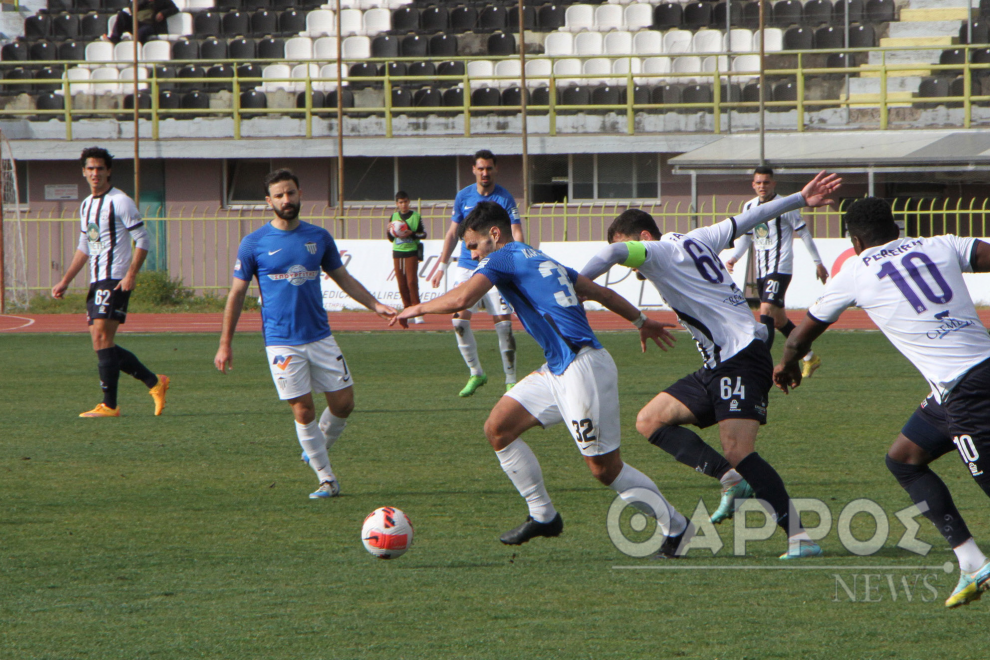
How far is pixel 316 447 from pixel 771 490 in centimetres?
277

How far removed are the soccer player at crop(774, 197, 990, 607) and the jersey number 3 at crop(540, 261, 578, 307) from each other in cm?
109

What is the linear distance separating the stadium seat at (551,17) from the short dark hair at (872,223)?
79.7 feet

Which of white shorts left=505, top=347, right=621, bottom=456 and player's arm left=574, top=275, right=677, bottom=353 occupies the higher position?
player's arm left=574, top=275, right=677, bottom=353

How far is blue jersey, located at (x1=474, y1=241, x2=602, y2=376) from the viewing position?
530cm

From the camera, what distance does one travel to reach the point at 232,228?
2542 centimetres

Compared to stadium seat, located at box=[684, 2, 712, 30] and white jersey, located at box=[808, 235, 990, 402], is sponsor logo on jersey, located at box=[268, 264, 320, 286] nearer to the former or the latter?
white jersey, located at box=[808, 235, 990, 402]

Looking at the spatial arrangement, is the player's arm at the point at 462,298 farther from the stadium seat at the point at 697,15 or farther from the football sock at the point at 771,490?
the stadium seat at the point at 697,15

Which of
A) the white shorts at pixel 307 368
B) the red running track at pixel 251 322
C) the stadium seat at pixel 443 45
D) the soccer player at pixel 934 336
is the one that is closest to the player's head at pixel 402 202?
the red running track at pixel 251 322

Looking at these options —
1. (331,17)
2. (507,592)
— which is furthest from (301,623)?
(331,17)

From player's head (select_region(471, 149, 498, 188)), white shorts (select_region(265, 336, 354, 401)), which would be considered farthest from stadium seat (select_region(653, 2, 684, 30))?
white shorts (select_region(265, 336, 354, 401))

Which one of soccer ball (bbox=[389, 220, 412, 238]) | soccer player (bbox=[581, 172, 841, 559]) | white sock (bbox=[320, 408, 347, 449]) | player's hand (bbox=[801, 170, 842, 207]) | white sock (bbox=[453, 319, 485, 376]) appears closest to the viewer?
soccer player (bbox=[581, 172, 841, 559])

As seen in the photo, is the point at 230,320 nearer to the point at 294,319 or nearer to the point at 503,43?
the point at 294,319

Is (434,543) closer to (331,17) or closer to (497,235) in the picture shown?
(497,235)

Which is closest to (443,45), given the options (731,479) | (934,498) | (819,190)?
(819,190)
